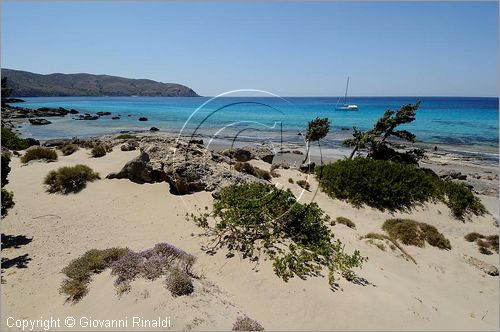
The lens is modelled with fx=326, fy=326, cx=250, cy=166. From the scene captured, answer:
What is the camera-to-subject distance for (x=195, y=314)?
20.6ft

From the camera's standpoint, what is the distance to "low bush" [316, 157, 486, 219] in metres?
16.4

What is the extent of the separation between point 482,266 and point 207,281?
1019 cm

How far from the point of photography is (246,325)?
6.21m

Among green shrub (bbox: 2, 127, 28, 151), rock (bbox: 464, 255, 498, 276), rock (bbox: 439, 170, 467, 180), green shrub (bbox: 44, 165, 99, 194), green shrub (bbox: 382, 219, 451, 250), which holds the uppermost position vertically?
green shrub (bbox: 2, 127, 28, 151)

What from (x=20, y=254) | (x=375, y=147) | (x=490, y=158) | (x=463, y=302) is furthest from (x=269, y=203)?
(x=490, y=158)

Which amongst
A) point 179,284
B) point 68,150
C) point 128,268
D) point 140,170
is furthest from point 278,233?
point 68,150

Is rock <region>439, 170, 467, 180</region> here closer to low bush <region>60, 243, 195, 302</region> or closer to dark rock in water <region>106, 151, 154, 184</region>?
dark rock in water <region>106, 151, 154, 184</region>

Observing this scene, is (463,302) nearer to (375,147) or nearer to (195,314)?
(195,314)

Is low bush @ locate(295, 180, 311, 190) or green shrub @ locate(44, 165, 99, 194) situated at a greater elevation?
green shrub @ locate(44, 165, 99, 194)

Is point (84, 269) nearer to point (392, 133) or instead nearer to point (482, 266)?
point (482, 266)

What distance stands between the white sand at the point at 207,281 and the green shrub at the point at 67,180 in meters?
0.39

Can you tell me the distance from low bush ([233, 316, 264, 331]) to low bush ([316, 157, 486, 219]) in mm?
11302

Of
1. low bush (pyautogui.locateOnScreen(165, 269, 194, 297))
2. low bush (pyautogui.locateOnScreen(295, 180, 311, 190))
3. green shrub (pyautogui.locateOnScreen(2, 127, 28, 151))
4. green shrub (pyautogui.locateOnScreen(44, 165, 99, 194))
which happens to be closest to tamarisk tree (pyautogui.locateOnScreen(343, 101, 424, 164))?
low bush (pyautogui.locateOnScreen(295, 180, 311, 190))

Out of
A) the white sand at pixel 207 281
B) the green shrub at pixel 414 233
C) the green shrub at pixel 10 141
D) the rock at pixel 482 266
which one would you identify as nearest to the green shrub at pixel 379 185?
the white sand at pixel 207 281
